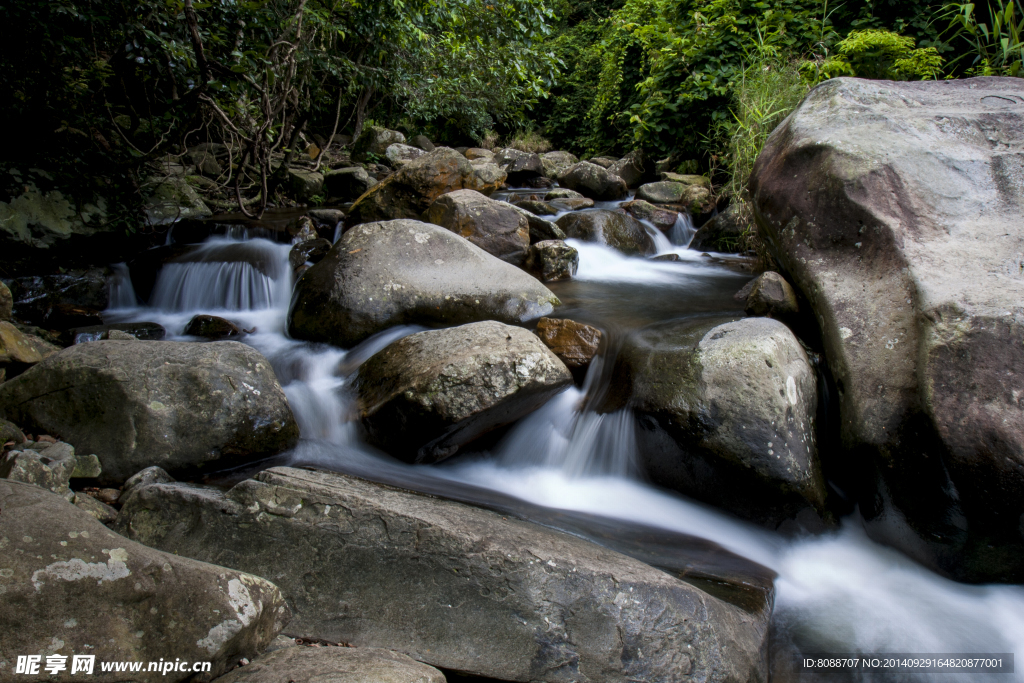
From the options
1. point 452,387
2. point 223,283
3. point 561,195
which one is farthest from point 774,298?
point 561,195

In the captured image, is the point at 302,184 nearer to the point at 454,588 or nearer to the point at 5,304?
the point at 5,304

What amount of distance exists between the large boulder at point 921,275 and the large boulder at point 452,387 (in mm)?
1619

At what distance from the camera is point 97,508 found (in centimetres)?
234

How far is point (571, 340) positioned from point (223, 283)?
3485 mm

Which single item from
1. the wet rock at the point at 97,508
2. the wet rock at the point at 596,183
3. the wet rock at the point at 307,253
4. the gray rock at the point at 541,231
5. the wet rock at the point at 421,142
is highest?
the wet rock at the point at 421,142

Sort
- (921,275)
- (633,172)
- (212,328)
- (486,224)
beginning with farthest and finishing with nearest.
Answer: (633,172) → (486,224) → (212,328) → (921,275)

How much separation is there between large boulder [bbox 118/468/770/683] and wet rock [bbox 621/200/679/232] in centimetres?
579

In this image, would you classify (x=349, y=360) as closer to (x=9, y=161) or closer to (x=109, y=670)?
(x=109, y=670)

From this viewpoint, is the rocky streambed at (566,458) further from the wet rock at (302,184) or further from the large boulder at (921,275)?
the wet rock at (302,184)

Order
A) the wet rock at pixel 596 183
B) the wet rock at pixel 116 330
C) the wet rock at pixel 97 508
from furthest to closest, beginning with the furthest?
the wet rock at pixel 596 183 → the wet rock at pixel 116 330 → the wet rock at pixel 97 508

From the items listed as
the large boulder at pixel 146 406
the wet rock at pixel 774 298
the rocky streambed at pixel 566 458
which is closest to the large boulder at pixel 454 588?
the rocky streambed at pixel 566 458

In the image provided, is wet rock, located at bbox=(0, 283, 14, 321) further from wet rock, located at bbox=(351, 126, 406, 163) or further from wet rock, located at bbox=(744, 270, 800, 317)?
wet rock, located at bbox=(351, 126, 406, 163)

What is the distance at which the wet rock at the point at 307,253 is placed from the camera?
5.56 meters

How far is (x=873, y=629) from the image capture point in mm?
2383
